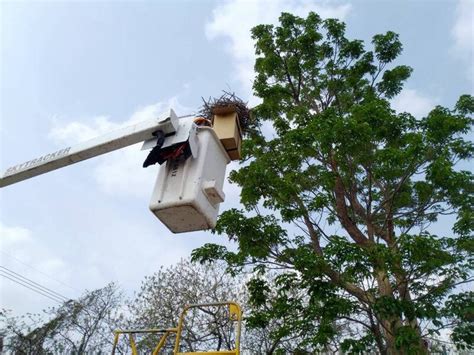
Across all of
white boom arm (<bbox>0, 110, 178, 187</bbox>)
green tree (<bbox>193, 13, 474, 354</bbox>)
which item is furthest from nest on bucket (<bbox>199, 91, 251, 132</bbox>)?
green tree (<bbox>193, 13, 474, 354</bbox>)

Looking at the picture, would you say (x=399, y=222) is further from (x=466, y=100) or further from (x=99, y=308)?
(x=99, y=308)

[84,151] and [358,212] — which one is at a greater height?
[358,212]

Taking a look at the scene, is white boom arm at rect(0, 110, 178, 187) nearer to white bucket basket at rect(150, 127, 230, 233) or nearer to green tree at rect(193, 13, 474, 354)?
white bucket basket at rect(150, 127, 230, 233)

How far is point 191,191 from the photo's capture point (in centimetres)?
161

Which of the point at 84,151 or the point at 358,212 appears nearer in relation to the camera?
the point at 84,151

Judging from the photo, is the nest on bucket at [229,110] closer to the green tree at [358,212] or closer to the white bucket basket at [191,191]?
the white bucket basket at [191,191]

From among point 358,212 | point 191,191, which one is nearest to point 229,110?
point 191,191

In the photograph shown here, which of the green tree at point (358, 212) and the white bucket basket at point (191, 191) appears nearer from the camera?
the white bucket basket at point (191, 191)

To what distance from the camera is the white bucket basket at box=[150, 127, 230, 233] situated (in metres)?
1.62

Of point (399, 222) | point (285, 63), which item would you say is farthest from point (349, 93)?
point (399, 222)

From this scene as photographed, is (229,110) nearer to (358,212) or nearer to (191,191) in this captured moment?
(191,191)

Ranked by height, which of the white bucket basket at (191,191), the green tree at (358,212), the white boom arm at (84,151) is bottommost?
the white bucket basket at (191,191)

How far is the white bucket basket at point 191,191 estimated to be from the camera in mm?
1617

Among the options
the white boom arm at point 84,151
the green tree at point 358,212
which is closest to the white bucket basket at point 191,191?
the white boom arm at point 84,151
